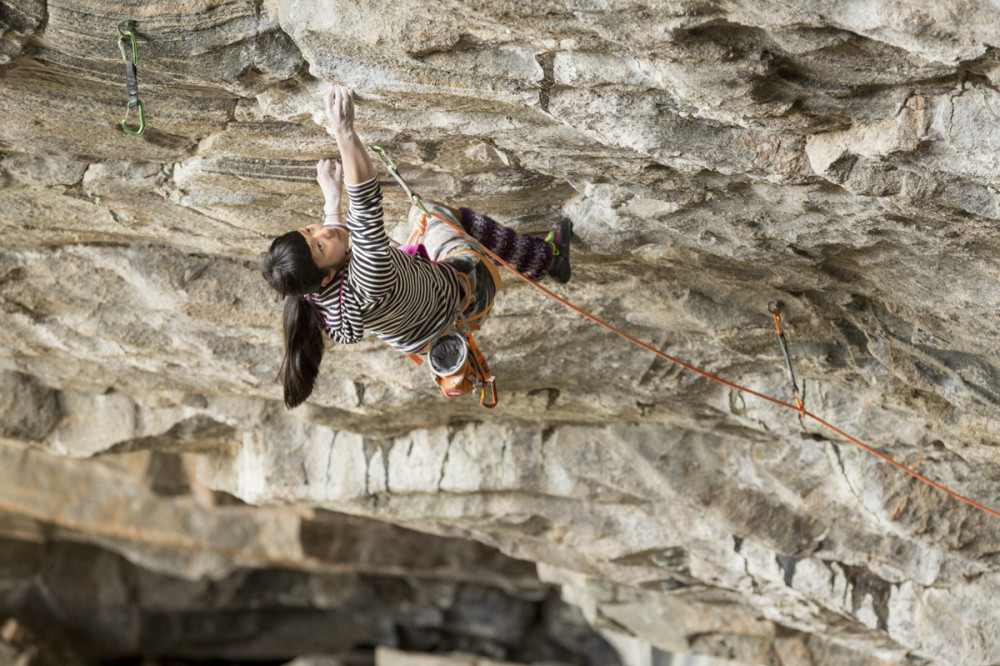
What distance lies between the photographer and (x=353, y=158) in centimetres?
268

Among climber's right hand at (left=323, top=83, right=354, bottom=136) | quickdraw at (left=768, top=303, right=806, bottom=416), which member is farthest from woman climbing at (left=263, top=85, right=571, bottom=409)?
quickdraw at (left=768, top=303, right=806, bottom=416)

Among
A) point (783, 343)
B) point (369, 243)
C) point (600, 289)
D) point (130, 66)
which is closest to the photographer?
point (369, 243)

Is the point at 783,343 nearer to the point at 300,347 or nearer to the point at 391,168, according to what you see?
the point at 391,168

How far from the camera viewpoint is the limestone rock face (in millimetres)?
2412

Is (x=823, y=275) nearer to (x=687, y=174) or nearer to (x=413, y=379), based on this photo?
(x=687, y=174)

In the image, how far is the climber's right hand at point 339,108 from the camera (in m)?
2.62

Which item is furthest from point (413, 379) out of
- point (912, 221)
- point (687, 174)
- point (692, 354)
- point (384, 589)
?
point (384, 589)

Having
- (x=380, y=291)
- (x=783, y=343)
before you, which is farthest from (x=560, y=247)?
(x=783, y=343)

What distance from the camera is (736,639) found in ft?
21.3

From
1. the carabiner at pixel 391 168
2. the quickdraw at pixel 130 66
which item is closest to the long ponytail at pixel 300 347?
the carabiner at pixel 391 168

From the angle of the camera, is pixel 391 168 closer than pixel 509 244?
Yes

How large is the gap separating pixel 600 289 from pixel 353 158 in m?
1.70

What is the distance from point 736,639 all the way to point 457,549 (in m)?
2.92

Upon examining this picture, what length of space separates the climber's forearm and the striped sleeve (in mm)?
20
